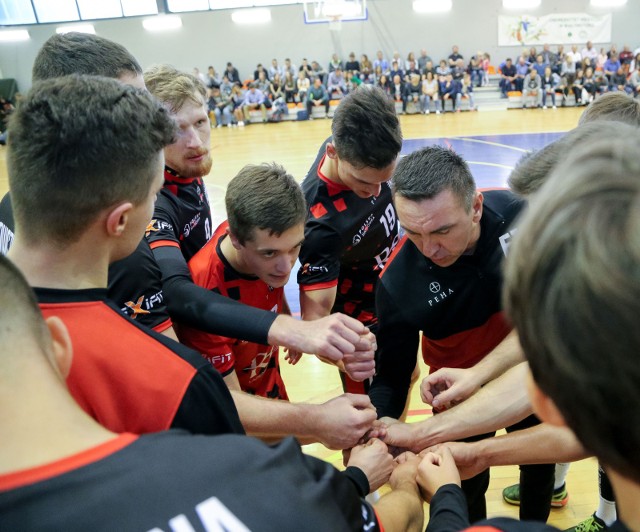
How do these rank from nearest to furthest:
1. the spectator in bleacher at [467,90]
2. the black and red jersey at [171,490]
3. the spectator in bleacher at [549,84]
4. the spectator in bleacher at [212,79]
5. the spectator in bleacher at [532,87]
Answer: the black and red jersey at [171,490], the spectator in bleacher at [549,84], the spectator in bleacher at [532,87], the spectator in bleacher at [467,90], the spectator in bleacher at [212,79]

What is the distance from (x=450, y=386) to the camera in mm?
2285

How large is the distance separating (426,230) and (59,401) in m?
1.80

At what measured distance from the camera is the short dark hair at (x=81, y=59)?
224cm

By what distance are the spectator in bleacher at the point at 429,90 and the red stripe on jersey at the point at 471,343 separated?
1972cm

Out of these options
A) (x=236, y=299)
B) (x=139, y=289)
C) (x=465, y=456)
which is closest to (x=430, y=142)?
(x=236, y=299)

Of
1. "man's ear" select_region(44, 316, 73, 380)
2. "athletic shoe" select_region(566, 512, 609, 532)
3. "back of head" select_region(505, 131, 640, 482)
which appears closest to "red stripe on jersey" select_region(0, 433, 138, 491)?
"man's ear" select_region(44, 316, 73, 380)

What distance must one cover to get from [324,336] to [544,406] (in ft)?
3.48

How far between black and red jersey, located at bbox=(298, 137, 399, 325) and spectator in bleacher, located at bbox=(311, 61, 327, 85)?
19824mm

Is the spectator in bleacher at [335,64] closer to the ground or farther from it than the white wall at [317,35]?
closer to the ground

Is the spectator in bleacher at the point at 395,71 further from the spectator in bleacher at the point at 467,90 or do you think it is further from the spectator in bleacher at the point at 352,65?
the spectator in bleacher at the point at 467,90

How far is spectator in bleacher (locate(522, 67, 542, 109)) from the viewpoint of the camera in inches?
822

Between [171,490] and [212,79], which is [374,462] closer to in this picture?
[171,490]

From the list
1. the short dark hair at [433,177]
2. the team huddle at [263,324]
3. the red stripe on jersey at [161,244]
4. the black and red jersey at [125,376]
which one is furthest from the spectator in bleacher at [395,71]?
the black and red jersey at [125,376]

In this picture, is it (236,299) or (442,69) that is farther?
(442,69)
